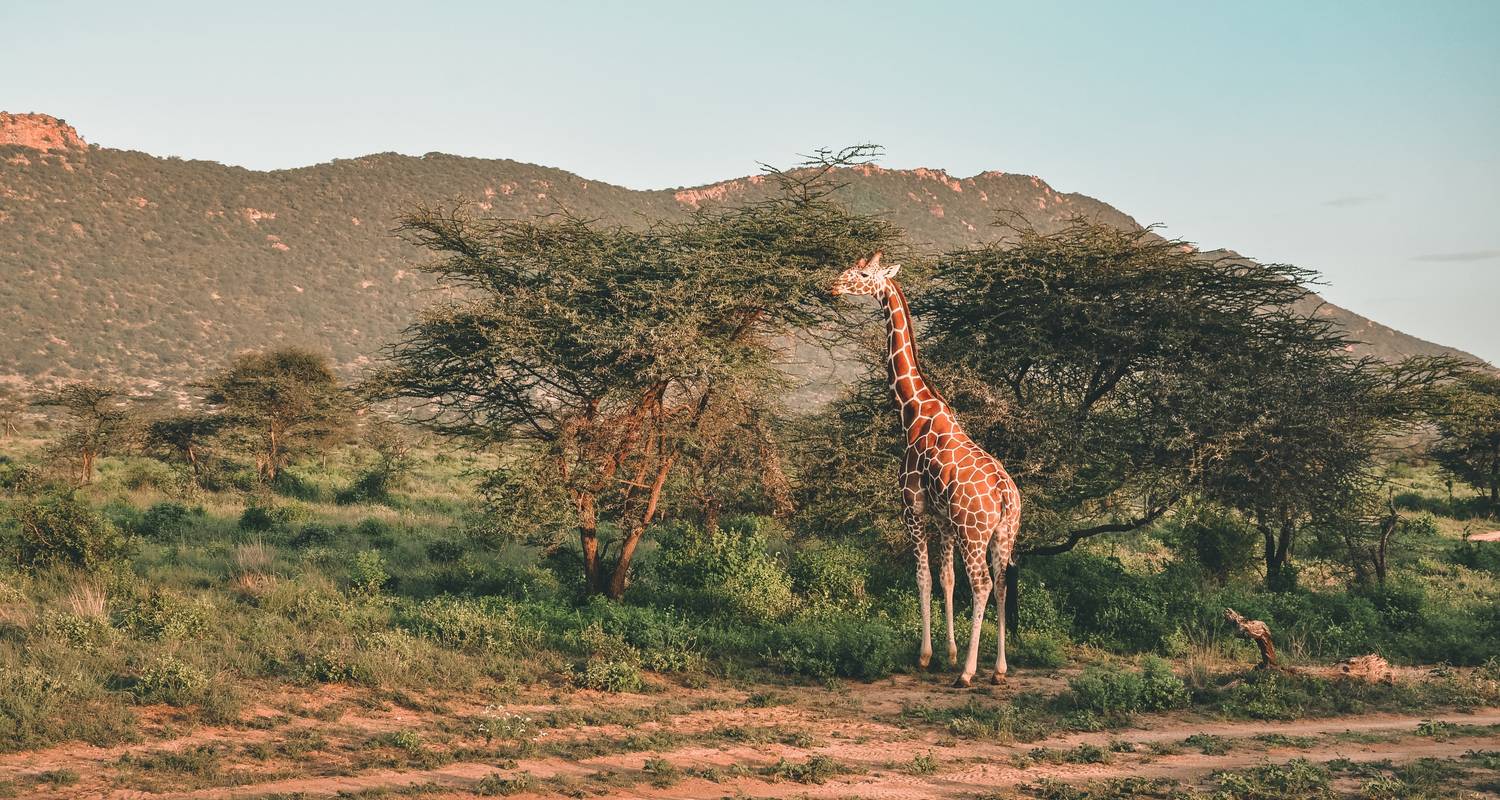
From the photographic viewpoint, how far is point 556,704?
9.61 m

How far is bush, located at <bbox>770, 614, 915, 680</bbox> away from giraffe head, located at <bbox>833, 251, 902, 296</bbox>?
3.94 meters

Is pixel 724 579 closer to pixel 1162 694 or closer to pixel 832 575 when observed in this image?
pixel 832 575

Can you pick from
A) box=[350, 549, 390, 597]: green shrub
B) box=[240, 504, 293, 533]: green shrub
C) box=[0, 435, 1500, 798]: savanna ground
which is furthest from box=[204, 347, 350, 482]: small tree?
box=[350, 549, 390, 597]: green shrub

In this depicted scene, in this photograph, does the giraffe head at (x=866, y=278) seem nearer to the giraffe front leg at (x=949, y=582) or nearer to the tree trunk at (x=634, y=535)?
the giraffe front leg at (x=949, y=582)

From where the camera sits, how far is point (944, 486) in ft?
35.7

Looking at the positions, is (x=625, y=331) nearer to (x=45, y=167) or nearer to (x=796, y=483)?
(x=796, y=483)

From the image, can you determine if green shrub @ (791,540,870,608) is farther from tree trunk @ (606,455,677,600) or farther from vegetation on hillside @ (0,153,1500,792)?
tree trunk @ (606,455,677,600)

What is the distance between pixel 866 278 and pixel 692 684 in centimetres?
483

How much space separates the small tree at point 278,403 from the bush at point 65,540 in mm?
13186

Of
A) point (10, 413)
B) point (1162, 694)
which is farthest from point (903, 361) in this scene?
point (10, 413)

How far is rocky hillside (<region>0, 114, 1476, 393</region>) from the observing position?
56812 millimetres

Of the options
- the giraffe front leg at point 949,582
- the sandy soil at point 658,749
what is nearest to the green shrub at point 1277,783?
the sandy soil at point 658,749

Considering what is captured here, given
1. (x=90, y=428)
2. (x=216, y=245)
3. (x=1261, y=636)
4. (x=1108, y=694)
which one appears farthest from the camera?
(x=216, y=245)

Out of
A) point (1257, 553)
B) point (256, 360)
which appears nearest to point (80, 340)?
point (256, 360)
